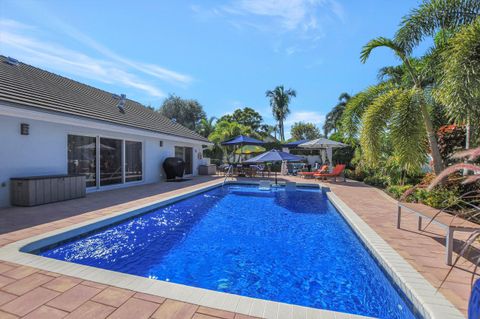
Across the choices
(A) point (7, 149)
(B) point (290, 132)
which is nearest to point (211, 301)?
(A) point (7, 149)

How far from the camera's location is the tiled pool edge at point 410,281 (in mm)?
2667

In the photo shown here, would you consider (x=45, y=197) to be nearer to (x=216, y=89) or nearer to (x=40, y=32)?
(x=40, y=32)

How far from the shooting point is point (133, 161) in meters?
13.2

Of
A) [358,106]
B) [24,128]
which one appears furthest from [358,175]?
[24,128]

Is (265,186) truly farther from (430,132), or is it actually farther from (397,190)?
(430,132)

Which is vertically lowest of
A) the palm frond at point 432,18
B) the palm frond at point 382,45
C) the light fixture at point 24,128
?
the light fixture at point 24,128

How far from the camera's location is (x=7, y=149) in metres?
7.50

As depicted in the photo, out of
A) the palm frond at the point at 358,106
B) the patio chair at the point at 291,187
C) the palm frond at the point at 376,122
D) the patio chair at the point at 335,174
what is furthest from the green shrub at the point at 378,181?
the palm frond at the point at 376,122

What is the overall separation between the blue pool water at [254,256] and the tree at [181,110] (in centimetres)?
3320

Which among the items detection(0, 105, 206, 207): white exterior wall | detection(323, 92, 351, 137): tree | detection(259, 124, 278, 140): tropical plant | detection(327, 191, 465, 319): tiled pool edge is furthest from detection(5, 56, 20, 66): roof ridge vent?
detection(259, 124, 278, 140): tropical plant

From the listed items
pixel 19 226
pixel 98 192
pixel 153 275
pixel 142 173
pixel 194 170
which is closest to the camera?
pixel 153 275

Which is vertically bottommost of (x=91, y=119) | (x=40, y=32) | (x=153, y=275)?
(x=153, y=275)

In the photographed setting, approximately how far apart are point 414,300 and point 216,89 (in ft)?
82.5

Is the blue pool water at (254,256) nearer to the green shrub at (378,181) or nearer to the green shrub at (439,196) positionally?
the green shrub at (439,196)
